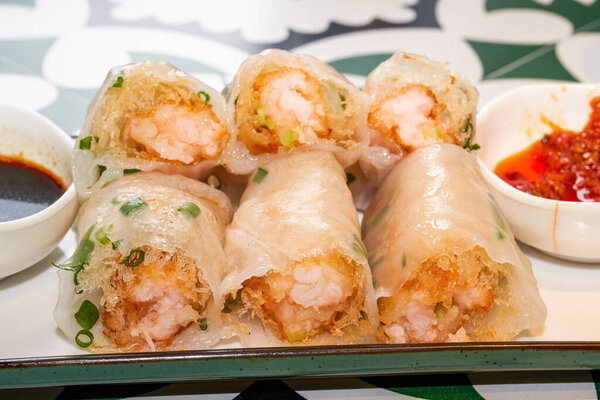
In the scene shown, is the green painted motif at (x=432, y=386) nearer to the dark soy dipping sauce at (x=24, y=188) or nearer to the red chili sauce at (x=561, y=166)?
the red chili sauce at (x=561, y=166)

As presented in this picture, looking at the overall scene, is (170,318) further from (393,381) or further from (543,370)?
(543,370)

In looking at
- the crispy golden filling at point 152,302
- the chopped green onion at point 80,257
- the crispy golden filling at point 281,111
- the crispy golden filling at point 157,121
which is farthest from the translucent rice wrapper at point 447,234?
the chopped green onion at point 80,257

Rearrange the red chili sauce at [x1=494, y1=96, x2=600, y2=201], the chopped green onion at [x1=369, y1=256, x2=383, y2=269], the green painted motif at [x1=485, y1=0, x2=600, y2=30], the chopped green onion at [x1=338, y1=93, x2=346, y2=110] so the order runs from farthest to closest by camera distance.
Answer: the green painted motif at [x1=485, y1=0, x2=600, y2=30]
the red chili sauce at [x1=494, y1=96, x2=600, y2=201]
the chopped green onion at [x1=338, y1=93, x2=346, y2=110]
the chopped green onion at [x1=369, y1=256, x2=383, y2=269]

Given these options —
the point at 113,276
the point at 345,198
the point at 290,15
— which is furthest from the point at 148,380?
the point at 290,15

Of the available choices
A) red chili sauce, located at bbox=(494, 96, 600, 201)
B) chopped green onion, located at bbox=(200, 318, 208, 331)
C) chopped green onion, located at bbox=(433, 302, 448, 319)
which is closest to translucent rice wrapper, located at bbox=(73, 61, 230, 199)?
chopped green onion, located at bbox=(200, 318, 208, 331)

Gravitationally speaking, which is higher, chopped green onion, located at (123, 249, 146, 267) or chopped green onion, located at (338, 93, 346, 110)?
chopped green onion, located at (338, 93, 346, 110)

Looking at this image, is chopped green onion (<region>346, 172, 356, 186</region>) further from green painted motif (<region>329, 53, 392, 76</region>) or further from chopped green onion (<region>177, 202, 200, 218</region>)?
green painted motif (<region>329, 53, 392, 76</region>)

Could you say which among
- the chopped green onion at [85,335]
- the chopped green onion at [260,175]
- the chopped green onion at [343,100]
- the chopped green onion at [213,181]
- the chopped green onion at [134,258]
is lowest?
the chopped green onion at [85,335]

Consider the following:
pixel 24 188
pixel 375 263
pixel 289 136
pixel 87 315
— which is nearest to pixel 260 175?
pixel 289 136
